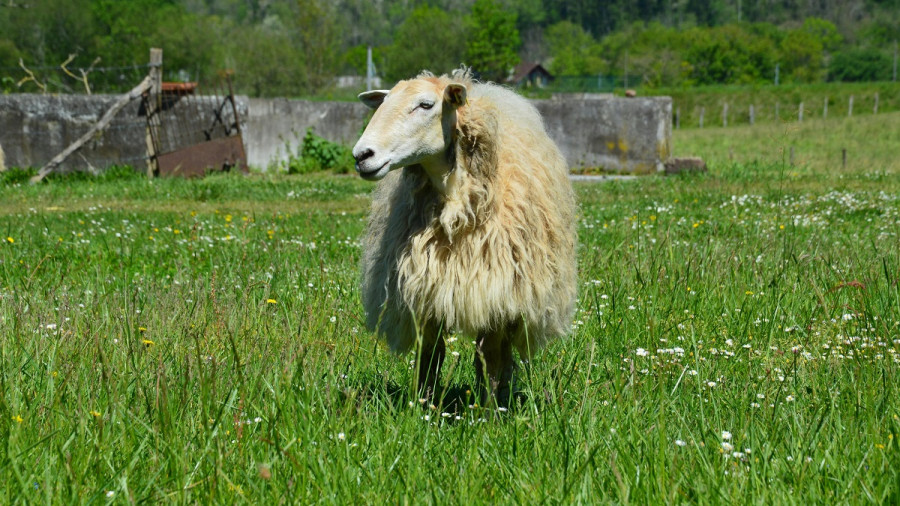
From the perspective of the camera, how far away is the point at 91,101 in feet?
54.7

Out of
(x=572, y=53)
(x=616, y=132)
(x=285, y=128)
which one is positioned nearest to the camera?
(x=616, y=132)

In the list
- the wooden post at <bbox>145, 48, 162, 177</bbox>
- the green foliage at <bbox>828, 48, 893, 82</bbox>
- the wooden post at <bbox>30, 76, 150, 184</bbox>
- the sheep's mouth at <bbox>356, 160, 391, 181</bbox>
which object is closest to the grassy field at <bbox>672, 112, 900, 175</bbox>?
the wooden post at <bbox>145, 48, 162, 177</bbox>

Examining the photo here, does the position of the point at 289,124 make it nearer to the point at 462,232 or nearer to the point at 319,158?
the point at 319,158

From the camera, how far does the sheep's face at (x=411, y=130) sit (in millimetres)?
3689

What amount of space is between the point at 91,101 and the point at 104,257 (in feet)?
33.6

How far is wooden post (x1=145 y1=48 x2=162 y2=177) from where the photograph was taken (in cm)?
1631

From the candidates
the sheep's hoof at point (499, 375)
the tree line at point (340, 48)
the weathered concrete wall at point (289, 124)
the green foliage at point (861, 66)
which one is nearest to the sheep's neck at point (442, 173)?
the sheep's hoof at point (499, 375)

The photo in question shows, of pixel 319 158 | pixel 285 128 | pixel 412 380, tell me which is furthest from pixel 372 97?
pixel 285 128

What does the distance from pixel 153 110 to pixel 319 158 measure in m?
3.46

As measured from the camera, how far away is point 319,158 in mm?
18625

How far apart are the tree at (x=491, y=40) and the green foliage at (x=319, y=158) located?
5837 cm

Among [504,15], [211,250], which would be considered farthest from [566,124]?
[504,15]

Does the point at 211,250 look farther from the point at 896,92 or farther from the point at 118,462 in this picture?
the point at 896,92

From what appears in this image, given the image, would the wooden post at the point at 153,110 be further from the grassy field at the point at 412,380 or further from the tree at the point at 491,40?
the tree at the point at 491,40
